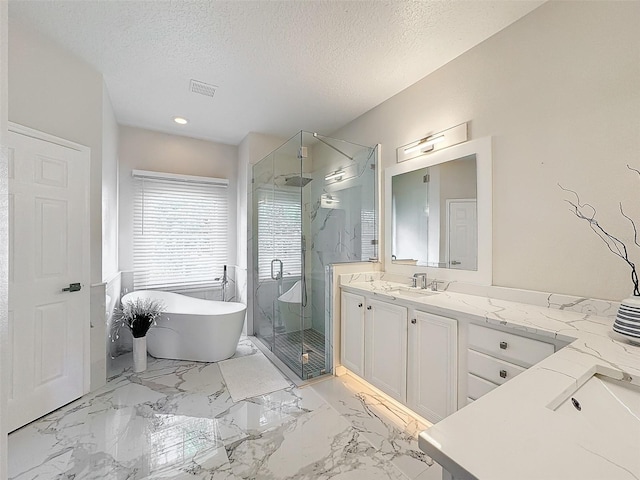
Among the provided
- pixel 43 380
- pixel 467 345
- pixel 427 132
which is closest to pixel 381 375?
pixel 467 345

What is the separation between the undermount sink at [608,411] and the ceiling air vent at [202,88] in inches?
124

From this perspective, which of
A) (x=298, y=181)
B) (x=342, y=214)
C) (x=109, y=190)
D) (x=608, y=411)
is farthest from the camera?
(x=342, y=214)

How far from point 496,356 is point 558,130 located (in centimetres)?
140

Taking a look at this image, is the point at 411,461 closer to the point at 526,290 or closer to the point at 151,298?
the point at 526,290

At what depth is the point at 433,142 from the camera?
238cm

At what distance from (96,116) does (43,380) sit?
6.98ft

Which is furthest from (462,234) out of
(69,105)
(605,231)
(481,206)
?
(69,105)

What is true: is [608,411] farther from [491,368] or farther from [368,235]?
[368,235]

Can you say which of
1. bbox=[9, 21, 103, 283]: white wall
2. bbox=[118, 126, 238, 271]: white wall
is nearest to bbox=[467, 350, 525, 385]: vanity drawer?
bbox=[9, 21, 103, 283]: white wall

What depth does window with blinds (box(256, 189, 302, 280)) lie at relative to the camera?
2955 millimetres

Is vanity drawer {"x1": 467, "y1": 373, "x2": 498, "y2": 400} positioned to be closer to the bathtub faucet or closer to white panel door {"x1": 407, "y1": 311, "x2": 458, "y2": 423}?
white panel door {"x1": 407, "y1": 311, "x2": 458, "y2": 423}

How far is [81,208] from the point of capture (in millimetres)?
2264

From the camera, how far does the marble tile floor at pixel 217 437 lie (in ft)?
5.03

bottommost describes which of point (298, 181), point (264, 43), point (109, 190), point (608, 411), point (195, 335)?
point (195, 335)
